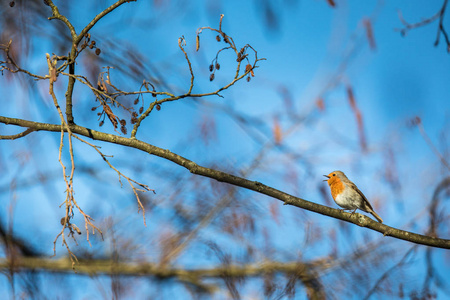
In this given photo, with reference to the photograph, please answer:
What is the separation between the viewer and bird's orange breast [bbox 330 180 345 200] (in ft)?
15.1

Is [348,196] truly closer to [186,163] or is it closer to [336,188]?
[336,188]

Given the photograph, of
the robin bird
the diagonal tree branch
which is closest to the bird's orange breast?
the robin bird

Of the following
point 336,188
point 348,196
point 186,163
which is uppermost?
point 336,188

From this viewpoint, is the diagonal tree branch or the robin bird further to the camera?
the robin bird

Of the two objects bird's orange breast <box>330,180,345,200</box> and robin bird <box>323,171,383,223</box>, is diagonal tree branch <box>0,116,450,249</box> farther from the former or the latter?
bird's orange breast <box>330,180,345,200</box>

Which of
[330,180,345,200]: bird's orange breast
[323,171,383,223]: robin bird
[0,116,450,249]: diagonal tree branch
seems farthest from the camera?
[330,180,345,200]: bird's orange breast

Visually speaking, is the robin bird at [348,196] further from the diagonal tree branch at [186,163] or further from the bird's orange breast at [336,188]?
the diagonal tree branch at [186,163]

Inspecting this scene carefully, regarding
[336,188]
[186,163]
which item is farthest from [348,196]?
[186,163]

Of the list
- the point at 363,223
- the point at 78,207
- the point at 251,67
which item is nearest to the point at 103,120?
the point at 78,207

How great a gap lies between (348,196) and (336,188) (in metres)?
0.23

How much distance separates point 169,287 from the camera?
4664 millimetres

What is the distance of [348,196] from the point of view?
14.6 feet

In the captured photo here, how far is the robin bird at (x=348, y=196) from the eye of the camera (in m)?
4.36

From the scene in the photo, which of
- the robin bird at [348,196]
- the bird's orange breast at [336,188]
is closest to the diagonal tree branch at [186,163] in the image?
the robin bird at [348,196]
